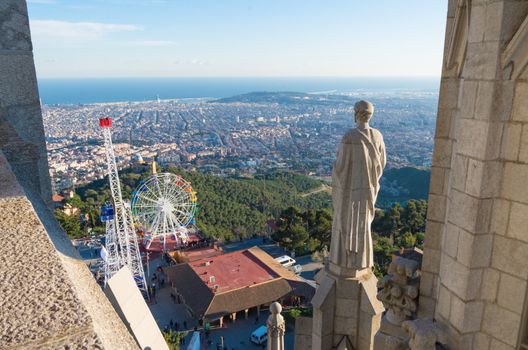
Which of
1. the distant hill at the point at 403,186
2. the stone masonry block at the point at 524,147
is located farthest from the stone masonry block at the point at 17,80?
the distant hill at the point at 403,186

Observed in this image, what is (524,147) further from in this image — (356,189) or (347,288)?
(347,288)

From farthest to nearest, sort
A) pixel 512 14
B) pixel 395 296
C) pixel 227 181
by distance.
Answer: pixel 227 181, pixel 395 296, pixel 512 14

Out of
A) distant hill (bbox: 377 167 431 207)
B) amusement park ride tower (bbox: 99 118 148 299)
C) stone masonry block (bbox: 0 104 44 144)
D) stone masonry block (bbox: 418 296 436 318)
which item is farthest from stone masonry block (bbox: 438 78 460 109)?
distant hill (bbox: 377 167 431 207)

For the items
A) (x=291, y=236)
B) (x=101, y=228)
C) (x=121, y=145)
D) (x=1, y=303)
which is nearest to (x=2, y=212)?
(x=1, y=303)

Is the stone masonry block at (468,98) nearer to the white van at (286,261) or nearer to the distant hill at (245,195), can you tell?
the white van at (286,261)

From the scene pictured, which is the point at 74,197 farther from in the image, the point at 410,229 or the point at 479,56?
the point at 479,56

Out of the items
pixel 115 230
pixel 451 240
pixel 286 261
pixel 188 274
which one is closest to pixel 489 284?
pixel 451 240
